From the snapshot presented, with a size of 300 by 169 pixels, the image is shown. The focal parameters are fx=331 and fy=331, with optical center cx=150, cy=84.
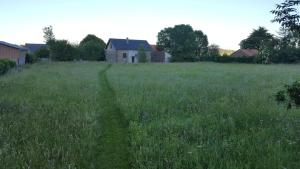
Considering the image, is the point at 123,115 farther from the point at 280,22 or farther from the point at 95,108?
the point at 280,22

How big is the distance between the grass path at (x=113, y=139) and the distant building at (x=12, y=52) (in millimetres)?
44037

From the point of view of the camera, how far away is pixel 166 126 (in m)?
9.65

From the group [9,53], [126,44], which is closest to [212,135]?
[9,53]

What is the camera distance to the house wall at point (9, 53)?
51.5 metres

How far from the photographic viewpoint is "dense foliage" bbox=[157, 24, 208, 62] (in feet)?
337

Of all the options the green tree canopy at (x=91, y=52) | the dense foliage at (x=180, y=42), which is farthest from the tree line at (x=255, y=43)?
the green tree canopy at (x=91, y=52)

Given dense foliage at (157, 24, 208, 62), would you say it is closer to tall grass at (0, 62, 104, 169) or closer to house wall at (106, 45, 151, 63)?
house wall at (106, 45, 151, 63)

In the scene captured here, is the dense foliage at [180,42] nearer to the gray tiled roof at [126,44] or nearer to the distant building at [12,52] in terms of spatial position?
the gray tiled roof at [126,44]

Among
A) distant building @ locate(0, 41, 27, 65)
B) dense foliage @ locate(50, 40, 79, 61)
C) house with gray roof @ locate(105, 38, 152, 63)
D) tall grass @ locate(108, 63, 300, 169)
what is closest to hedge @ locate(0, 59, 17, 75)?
distant building @ locate(0, 41, 27, 65)

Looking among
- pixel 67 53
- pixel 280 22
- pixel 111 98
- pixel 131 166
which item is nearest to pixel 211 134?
pixel 131 166

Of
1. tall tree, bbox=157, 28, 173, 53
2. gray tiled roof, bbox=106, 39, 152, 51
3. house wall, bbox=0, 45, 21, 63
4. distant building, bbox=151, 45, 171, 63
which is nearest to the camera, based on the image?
house wall, bbox=0, 45, 21, 63

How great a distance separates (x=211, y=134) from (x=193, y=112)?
3.10 metres

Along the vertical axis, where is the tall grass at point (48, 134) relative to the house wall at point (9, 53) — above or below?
below

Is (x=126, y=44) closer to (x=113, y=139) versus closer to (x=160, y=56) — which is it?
(x=160, y=56)
